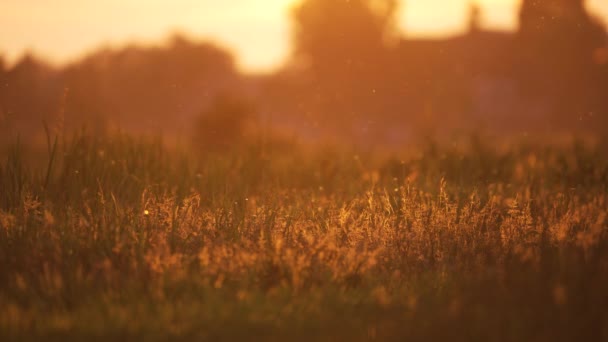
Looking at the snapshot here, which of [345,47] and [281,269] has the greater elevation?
[345,47]

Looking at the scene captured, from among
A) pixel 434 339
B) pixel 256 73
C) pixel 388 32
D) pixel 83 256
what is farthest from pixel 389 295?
pixel 256 73

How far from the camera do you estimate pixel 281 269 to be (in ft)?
13.1

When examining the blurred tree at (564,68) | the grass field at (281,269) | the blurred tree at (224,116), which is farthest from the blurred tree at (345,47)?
the grass field at (281,269)

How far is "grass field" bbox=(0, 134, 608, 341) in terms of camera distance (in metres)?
3.24

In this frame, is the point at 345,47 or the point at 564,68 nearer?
the point at 564,68

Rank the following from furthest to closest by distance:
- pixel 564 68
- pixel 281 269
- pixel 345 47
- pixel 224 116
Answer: pixel 345 47 → pixel 564 68 → pixel 224 116 → pixel 281 269

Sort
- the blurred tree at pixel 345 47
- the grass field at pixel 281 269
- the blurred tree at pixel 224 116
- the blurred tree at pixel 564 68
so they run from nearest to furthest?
the grass field at pixel 281 269, the blurred tree at pixel 224 116, the blurred tree at pixel 564 68, the blurred tree at pixel 345 47

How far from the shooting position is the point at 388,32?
95.6ft

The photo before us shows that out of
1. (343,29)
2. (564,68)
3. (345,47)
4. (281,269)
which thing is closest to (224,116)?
(343,29)

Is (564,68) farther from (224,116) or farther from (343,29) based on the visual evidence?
(224,116)

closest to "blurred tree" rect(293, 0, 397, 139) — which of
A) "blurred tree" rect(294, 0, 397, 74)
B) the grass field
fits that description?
"blurred tree" rect(294, 0, 397, 74)

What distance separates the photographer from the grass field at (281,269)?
3.24 metres

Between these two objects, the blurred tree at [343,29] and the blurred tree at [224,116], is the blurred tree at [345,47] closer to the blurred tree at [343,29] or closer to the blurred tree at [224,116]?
the blurred tree at [343,29]

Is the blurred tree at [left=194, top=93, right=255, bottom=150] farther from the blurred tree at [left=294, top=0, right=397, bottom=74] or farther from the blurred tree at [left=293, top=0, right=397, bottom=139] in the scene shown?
the blurred tree at [left=294, top=0, right=397, bottom=74]
